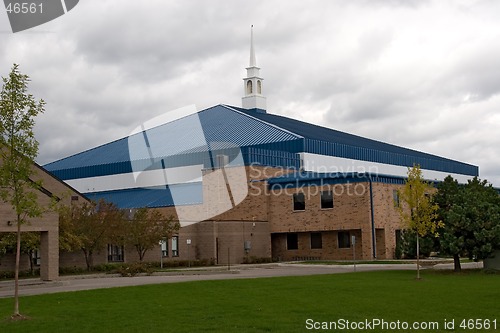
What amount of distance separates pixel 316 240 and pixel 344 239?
9.05ft

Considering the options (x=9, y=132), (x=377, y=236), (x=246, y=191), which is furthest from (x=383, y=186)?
(x=9, y=132)

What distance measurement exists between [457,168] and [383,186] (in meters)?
38.4

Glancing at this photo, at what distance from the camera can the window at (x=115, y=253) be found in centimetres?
5088

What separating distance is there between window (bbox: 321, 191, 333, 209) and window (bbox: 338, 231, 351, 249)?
2.47 meters

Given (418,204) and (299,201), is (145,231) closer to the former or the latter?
(299,201)

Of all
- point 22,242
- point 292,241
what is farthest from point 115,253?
point 292,241

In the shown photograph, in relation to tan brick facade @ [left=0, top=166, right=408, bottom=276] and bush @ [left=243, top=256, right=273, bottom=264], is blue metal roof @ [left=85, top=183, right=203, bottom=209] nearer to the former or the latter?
tan brick facade @ [left=0, top=166, right=408, bottom=276]

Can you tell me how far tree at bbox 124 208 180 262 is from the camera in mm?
48562

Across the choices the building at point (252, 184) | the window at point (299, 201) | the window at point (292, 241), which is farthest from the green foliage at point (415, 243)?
the window at point (292, 241)

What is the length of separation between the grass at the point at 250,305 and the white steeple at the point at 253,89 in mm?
54936

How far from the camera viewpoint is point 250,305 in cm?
2000

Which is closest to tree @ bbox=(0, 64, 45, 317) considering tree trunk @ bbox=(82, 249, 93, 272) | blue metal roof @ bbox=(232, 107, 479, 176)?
tree trunk @ bbox=(82, 249, 93, 272)

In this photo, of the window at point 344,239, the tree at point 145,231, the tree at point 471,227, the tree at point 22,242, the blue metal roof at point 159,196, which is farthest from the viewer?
the blue metal roof at point 159,196

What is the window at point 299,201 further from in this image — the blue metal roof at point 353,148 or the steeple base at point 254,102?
the steeple base at point 254,102
